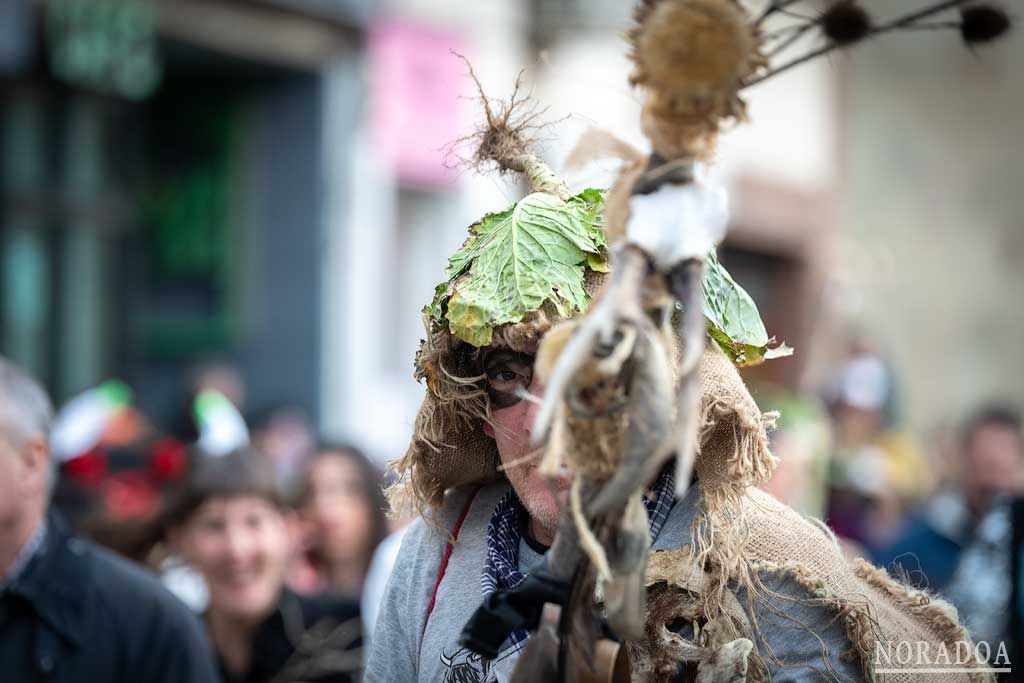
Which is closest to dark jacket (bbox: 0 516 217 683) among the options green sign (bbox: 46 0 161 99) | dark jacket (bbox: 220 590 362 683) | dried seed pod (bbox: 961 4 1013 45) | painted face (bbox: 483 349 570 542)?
dark jacket (bbox: 220 590 362 683)

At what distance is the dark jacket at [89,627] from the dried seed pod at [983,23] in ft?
8.08

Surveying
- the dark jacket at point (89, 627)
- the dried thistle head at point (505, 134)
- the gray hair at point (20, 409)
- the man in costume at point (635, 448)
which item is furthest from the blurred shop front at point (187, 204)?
the man in costume at point (635, 448)

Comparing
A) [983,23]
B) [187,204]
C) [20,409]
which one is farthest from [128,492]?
[983,23]

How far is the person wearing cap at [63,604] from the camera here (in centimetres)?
336

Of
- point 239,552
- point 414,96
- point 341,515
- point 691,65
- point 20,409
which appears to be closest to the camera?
point 691,65

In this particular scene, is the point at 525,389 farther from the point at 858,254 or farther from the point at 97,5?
the point at 858,254

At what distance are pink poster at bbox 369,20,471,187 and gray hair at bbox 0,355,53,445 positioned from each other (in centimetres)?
722

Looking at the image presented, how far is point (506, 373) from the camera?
Answer: 235 cm

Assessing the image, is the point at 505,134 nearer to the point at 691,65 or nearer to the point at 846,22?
the point at 846,22

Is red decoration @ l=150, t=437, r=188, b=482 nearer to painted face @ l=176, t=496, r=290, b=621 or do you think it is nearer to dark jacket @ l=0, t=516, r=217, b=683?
painted face @ l=176, t=496, r=290, b=621

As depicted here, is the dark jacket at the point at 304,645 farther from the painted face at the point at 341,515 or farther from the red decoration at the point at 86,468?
the red decoration at the point at 86,468

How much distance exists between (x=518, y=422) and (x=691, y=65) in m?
0.86

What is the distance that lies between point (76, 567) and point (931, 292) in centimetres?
1693

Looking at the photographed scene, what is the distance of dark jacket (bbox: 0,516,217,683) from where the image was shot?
3.35 m
